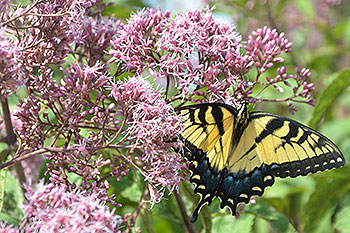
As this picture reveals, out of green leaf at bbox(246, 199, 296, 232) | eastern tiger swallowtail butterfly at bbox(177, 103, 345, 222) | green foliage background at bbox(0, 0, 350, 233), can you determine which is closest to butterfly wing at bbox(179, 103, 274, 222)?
eastern tiger swallowtail butterfly at bbox(177, 103, 345, 222)

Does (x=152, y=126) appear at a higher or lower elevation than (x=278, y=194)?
higher

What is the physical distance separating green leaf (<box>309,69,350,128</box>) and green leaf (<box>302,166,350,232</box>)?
327 millimetres

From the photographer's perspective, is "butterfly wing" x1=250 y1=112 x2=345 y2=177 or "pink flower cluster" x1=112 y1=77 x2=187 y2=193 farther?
"butterfly wing" x1=250 y1=112 x2=345 y2=177

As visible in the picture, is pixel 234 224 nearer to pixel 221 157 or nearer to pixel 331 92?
pixel 221 157

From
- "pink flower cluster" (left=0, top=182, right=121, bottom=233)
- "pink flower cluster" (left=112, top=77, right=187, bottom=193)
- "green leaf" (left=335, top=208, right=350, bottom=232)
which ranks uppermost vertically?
"pink flower cluster" (left=112, top=77, right=187, bottom=193)

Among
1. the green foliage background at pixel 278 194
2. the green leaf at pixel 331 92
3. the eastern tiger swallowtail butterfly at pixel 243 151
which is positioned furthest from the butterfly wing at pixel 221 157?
the green leaf at pixel 331 92

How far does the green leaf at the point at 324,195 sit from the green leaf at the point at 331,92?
1.07 feet

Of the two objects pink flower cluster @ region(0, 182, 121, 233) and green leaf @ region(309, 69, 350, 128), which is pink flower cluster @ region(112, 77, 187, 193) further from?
green leaf @ region(309, 69, 350, 128)

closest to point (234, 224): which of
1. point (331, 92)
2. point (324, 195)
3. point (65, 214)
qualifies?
point (324, 195)

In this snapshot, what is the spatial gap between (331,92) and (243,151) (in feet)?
2.41

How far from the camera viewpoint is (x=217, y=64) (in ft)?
7.16

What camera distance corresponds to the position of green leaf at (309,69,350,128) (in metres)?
2.67

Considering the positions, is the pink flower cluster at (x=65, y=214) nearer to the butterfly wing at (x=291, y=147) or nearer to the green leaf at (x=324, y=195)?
the butterfly wing at (x=291, y=147)

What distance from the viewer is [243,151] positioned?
241 cm
